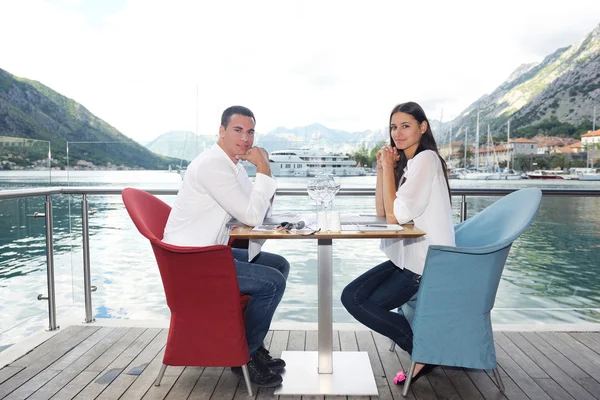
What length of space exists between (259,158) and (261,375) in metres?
0.99

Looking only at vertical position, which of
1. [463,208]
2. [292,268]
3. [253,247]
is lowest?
[292,268]

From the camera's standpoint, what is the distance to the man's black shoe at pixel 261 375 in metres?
2.05

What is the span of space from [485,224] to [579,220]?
182 centimetres

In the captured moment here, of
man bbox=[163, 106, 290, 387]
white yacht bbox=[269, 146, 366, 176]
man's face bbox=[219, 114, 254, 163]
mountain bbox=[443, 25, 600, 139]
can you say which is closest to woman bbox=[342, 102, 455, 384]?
man bbox=[163, 106, 290, 387]

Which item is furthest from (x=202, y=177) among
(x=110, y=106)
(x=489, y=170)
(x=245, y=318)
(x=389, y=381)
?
(x=110, y=106)

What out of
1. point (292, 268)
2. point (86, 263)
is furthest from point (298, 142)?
point (86, 263)

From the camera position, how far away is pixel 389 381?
2.12 meters

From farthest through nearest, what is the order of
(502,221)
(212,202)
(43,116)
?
Answer: 1. (43,116)
2. (502,221)
3. (212,202)

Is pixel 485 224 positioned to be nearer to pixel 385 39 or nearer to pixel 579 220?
pixel 579 220

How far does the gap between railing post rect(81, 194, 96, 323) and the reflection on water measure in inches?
1.2

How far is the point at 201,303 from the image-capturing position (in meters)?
1.93

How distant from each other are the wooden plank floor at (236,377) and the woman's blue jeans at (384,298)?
0.27m

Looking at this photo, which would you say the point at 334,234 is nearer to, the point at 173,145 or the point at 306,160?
the point at 306,160

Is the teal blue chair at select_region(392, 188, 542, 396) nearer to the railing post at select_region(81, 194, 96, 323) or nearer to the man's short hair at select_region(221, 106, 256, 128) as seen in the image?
the man's short hair at select_region(221, 106, 256, 128)
